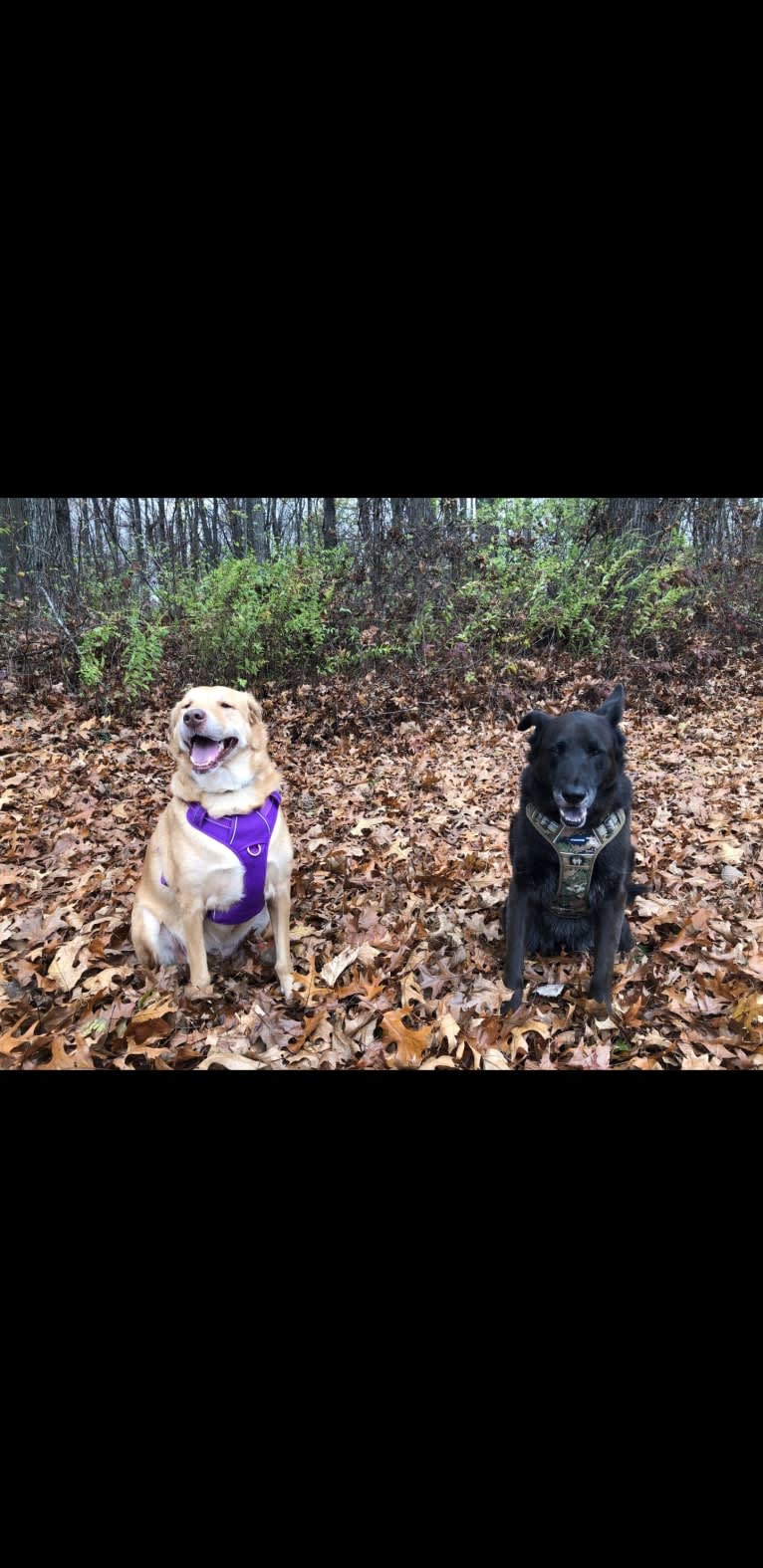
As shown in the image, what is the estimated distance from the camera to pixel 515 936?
326 cm

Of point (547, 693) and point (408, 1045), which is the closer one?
point (408, 1045)

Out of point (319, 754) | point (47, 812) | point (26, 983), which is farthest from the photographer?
point (319, 754)

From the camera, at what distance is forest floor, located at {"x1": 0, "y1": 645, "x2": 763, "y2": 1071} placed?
109 inches

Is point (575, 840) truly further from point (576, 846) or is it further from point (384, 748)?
point (384, 748)

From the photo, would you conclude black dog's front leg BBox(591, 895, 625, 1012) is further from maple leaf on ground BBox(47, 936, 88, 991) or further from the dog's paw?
maple leaf on ground BBox(47, 936, 88, 991)

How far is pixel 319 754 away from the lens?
6.57 m

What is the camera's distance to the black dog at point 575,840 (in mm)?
2953

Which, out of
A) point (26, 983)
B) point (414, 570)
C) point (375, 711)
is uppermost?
point (414, 570)

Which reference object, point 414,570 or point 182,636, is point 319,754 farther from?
point 414,570

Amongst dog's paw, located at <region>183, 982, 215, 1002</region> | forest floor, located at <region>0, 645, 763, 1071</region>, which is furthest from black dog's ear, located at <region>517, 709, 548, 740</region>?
dog's paw, located at <region>183, 982, 215, 1002</region>

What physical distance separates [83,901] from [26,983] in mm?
820

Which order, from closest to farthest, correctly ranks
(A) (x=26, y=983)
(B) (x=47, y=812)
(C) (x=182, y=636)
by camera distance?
(A) (x=26, y=983)
(B) (x=47, y=812)
(C) (x=182, y=636)

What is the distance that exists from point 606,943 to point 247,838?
65.6 inches

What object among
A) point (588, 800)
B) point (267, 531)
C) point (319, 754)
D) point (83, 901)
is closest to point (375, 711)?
point (319, 754)
